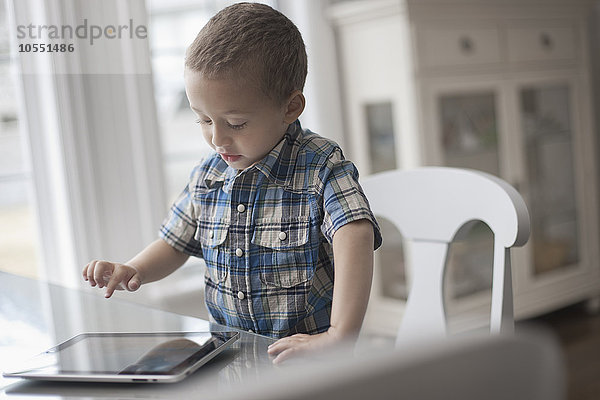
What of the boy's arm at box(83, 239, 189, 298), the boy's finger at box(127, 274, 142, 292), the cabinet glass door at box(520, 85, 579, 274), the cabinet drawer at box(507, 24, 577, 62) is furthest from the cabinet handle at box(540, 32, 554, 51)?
the boy's finger at box(127, 274, 142, 292)

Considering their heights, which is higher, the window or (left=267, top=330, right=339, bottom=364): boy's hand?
the window

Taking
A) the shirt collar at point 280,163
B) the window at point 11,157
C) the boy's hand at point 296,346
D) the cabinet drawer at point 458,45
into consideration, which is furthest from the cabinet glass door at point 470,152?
the boy's hand at point 296,346

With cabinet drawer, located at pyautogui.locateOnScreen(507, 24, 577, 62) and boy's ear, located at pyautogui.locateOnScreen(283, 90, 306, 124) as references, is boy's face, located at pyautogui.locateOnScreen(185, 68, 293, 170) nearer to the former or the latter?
boy's ear, located at pyautogui.locateOnScreen(283, 90, 306, 124)

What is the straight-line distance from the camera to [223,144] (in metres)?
0.90

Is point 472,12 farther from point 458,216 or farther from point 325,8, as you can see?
point 458,216

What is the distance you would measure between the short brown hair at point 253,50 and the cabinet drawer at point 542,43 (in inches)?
76.4

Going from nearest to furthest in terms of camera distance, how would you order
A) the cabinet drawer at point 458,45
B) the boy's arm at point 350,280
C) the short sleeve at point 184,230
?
the boy's arm at point 350,280 → the short sleeve at point 184,230 → the cabinet drawer at point 458,45

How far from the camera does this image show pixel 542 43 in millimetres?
2766

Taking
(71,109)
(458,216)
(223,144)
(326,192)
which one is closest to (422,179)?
(458,216)

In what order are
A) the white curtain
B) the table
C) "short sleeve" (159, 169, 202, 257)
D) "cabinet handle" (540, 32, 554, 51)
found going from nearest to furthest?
the table < "short sleeve" (159, 169, 202, 257) < the white curtain < "cabinet handle" (540, 32, 554, 51)

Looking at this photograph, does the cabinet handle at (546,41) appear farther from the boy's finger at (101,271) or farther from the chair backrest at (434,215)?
the boy's finger at (101,271)

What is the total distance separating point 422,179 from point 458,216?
0.29 feet

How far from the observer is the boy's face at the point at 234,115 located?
0.87 meters

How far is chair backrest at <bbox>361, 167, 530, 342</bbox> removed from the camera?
91 centimetres
